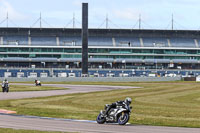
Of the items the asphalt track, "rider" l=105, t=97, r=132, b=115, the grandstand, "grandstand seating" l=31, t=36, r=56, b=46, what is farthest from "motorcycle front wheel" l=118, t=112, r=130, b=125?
"grandstand seating" l=31, t=36, r=56, b=46

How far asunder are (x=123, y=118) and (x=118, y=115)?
464 millimetres

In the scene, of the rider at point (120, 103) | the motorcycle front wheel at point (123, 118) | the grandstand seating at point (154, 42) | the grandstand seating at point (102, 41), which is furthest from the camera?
the grandstand seating at point (154, 42)

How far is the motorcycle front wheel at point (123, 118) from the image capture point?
23.2 m

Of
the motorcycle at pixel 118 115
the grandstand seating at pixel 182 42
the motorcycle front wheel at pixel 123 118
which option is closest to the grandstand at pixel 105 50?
the grandstand seating at pixel 182 42

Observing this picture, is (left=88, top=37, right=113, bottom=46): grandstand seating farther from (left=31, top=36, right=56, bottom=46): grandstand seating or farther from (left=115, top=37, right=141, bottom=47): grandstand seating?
(left=31, top=36, right=56, bottom=46): grandstand seating

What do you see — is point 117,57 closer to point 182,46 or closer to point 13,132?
point 182,46

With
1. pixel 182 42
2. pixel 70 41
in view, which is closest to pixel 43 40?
pixel 70 41

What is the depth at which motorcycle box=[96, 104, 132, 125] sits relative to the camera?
2327 cm

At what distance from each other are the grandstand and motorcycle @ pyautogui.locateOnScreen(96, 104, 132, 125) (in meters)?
114

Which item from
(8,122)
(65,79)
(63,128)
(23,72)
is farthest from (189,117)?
(23,72)

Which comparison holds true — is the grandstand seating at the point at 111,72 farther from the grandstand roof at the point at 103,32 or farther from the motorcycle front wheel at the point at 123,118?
the motorcycle front wheel at the point at 123,118

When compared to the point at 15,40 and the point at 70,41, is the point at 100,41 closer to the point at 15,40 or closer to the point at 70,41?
the point at 70,41

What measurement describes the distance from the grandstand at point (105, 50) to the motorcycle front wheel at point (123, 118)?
115 metres

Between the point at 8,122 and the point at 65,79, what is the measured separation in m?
78.8
